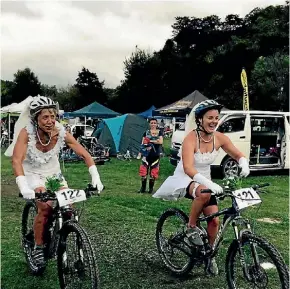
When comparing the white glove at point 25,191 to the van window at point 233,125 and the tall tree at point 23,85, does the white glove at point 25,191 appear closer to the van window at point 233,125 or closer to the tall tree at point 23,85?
the van window at point 233,125

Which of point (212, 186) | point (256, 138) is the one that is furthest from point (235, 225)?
point (256, 138)

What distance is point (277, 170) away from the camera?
1477 cm

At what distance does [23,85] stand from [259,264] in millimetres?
67052

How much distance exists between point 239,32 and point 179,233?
38.4m

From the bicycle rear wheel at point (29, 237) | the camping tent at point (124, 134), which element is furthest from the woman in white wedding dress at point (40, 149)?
the camping tent at point (124, 134)

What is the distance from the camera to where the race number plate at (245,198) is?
3.92m

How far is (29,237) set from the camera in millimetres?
4973

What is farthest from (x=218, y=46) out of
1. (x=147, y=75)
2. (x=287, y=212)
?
(x=287, y=212)

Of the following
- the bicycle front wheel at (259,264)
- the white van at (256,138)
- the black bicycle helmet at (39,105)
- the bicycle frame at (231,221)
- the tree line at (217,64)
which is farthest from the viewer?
the tree line at (217,64)

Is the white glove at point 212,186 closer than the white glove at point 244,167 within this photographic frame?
Yes

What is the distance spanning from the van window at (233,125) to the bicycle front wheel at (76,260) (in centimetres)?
970

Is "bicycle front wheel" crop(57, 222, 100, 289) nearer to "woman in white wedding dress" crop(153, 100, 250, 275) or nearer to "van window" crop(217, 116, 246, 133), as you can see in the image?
"woman in white wedding dress" crop(153, 100, 250, 275)

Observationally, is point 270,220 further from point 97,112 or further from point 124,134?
point 97,112

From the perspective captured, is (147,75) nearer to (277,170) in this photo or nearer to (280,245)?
(277,170)
